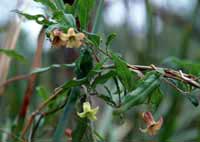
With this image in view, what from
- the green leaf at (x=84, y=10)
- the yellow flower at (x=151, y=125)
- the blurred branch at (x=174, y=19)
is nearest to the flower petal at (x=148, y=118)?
the yellow flower at (x=151, y=125)

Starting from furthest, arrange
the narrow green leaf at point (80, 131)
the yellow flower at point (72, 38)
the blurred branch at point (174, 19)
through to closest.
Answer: the blurred branch at point (174, 19) < the narrow green leaf at point (80, 131) < the yellow flower at point (72, 38)


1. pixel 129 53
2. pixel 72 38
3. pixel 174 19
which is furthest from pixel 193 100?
pixel 174 19

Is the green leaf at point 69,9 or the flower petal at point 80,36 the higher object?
the green leaf at point 69,9

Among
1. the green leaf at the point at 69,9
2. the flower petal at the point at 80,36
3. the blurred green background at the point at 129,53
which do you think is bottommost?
the blurred green background at the point at 129,53

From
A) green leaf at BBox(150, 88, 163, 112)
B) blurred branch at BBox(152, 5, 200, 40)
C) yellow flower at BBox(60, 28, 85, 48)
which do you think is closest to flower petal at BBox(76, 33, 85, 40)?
yellow flower at BBox(60, 28, 85, 48)

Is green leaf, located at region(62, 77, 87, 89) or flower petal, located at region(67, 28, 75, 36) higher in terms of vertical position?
flower petal, located at region(67, 28, 75, 36)

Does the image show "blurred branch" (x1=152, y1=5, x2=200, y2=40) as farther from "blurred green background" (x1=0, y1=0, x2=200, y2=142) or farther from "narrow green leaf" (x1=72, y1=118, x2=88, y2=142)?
"narrow green leaf" (x1=72, y1=118, x2=88, y2=142)

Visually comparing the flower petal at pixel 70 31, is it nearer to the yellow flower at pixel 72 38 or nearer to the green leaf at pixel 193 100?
the yellow flower at pixel 72 38
